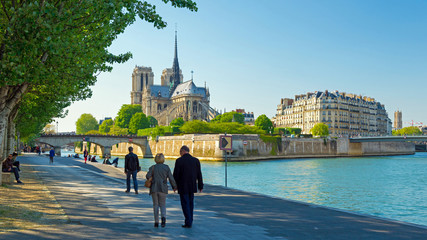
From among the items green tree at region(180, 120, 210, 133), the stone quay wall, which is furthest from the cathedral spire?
green tree at region(180, 120, 210, 133)

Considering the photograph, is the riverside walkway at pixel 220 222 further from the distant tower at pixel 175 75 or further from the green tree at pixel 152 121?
the distant tower at pixel 175 75

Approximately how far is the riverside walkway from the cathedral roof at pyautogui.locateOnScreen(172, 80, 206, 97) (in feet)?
466

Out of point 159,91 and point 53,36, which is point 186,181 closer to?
point 53,36

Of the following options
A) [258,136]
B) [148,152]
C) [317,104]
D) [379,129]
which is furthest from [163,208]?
[379,129]

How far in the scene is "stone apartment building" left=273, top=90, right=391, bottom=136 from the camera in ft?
408

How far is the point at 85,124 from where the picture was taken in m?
174

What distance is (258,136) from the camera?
256ft

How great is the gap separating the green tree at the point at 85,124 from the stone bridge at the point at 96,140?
82204 millimetres

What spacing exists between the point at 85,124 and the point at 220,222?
172 metres

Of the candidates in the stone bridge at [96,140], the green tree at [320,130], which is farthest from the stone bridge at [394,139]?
the stone bridge at [96,140]

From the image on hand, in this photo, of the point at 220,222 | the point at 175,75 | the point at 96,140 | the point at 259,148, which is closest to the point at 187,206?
the point at 220,222

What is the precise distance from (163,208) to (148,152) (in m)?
89.4

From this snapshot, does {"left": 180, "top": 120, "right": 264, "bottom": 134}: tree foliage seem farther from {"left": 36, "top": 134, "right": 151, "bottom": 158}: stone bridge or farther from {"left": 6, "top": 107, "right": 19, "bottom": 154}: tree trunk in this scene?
{"left": 6, "top": 107, "right": 19, "bottom": 154}: tree trunk

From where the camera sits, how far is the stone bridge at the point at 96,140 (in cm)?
8494
